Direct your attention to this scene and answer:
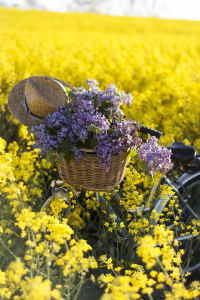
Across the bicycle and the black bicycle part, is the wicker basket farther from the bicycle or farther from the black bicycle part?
the black bicycle part

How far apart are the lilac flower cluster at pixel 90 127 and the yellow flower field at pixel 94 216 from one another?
0.27 m

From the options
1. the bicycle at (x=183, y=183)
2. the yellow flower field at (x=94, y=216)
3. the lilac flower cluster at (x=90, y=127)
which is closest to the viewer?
the yellow flower field at (x=94, y=216)

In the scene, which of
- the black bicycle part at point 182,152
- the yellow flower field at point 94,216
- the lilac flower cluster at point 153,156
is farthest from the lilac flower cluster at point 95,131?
the black bicycle part at point 182,152

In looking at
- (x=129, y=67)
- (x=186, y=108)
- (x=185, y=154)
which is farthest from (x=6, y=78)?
(x=185, y=154)

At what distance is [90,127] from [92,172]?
25cm

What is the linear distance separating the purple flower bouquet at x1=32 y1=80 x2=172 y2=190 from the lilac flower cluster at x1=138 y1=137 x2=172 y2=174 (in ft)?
0.19

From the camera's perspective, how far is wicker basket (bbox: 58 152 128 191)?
2.24 m

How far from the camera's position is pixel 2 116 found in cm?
496

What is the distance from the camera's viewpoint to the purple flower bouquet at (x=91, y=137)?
7.24 ft

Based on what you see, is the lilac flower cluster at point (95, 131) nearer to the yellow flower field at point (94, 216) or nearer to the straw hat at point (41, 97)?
the straw hat at point (41, 97)

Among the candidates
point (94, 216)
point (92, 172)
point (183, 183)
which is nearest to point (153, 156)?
point (92, 172)

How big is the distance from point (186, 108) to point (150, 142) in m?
2.48

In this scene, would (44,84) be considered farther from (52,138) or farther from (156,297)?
(156,297)

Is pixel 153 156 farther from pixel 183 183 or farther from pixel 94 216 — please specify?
pixel 94 216
